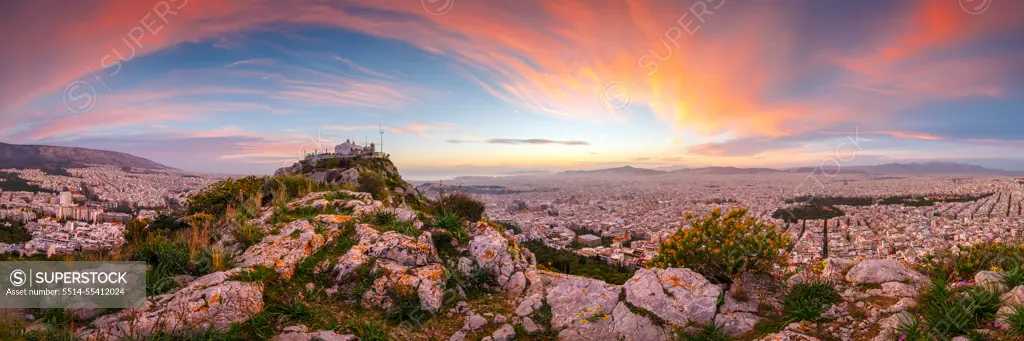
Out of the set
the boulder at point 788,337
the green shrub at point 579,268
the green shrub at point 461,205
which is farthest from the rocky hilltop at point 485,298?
the green shrub at point 461,205

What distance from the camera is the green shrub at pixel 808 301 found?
193 inches

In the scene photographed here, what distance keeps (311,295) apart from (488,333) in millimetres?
2989

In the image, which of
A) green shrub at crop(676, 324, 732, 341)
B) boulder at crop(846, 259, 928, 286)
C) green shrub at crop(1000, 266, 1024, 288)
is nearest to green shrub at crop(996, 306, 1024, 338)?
green shrub at crop(1000, 266, 1024, 288)

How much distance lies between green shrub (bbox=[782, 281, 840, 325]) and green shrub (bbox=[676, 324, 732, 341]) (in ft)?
2.77

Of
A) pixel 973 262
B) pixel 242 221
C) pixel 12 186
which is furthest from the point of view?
→ pixel 12 186

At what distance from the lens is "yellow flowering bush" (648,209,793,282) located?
227 inches

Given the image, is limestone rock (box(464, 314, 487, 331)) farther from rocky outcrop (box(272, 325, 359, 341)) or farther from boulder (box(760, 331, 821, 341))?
boulder (box(760, 331, 821, 341))

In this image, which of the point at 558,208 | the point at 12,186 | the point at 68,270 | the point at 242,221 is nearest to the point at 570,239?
the point at 558,208

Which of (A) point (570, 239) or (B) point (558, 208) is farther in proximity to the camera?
(B) point (558, 208)

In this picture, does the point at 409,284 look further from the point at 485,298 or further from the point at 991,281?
the point at 991,281

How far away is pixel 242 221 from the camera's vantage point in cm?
824

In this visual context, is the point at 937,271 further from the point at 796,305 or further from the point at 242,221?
the point at 242,221

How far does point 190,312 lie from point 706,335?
6763 mm

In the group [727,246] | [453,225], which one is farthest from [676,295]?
[453,225]
